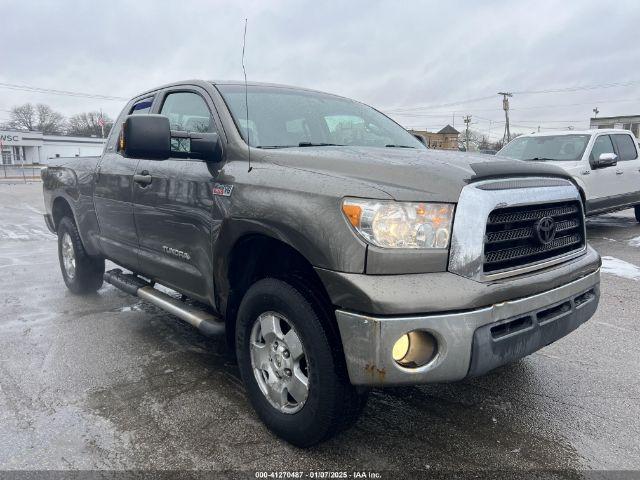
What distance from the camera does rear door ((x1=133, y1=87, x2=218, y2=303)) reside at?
3.05 m

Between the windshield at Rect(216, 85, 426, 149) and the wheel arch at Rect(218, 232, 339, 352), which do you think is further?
the windshield at Rect(216, 85, 426, 149)

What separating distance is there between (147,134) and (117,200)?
58.7 inches

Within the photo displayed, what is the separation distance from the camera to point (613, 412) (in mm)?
2857

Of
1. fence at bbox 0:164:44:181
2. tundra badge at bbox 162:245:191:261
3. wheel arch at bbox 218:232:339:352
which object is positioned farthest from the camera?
fence at bbox 0:164:44:181

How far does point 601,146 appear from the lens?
29.4 feet

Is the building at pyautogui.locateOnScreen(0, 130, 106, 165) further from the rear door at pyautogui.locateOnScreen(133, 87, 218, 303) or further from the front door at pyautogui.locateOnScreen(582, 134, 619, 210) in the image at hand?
the rear door at pyautogui.locateOnScreen(133, 87, 218, 303)

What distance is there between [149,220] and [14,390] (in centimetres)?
137

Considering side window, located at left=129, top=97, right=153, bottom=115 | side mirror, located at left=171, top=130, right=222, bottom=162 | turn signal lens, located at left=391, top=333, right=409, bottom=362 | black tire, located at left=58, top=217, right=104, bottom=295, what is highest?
side window, located at left=129, top=97, right=153, bottom=115

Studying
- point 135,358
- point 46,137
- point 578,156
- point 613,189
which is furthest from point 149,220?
point 46,137

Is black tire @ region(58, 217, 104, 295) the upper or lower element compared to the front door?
lower

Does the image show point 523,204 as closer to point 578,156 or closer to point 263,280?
point 263,280

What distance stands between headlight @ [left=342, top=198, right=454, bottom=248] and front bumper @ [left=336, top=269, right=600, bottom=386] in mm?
318

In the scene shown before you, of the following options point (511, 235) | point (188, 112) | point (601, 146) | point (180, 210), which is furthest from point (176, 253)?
point (601, 146)

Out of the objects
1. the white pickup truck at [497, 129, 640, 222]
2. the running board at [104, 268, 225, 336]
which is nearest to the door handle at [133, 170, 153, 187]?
the running board at [104, 268, 225, 336]
